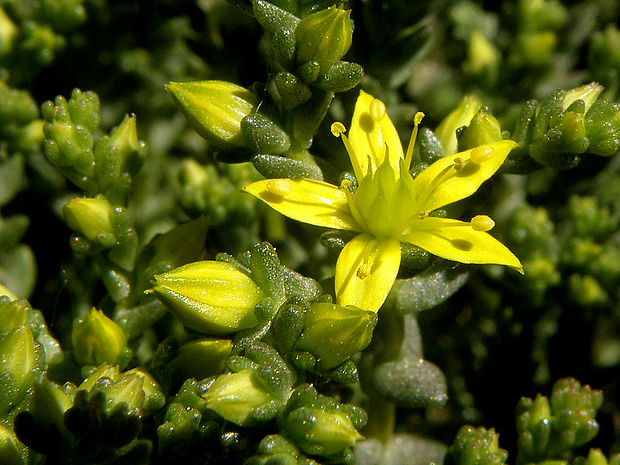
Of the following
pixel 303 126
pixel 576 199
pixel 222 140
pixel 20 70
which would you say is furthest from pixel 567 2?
pixel 20 70

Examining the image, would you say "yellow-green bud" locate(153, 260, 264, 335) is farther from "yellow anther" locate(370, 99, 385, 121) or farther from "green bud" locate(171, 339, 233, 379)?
"yellow anther" locate(370, 99, 385, 121)

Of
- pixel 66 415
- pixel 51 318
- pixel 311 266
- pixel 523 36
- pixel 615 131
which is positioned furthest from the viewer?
pixel 523 36

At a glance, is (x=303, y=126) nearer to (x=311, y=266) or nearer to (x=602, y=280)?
(x=311, y=266)

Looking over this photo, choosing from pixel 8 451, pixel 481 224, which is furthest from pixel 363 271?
pixel 8 451

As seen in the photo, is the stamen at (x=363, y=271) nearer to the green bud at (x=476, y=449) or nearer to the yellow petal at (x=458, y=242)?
the yellow petal at (x=458, y=242)

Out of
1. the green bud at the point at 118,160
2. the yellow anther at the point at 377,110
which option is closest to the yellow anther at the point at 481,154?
the yellow anther at the point at 377,110

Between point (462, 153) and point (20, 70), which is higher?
point (462, 153)

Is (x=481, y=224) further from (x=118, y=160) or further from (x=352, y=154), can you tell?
(x=118, y=160)
